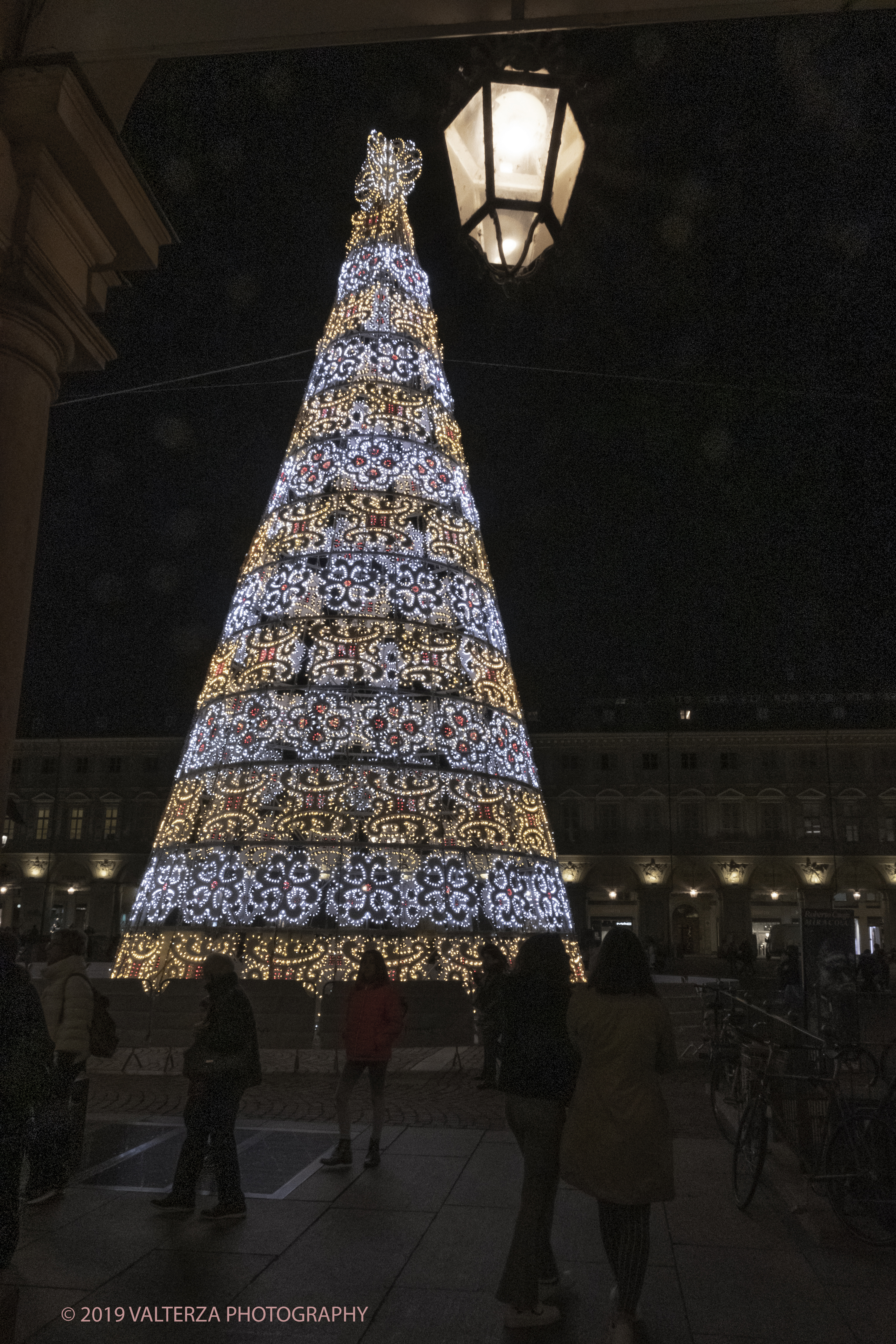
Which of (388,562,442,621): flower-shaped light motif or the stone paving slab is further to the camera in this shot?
(388,562,442,621): flower-shaped light motif

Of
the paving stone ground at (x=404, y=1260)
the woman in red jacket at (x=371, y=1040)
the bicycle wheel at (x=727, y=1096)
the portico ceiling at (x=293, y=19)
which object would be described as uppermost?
the portico ceiling at (x=293, y=19)

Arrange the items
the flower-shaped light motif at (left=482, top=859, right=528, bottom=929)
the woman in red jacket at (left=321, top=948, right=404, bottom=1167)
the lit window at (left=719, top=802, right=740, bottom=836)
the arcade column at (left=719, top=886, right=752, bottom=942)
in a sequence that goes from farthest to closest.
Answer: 1. the lit window at (left=719, top=802, right=740, bottom=836)
2. the arcade column at (left=719, top=886, right=752, bottom=942)
3. the flower-shaped light motif at (left=482, top=859, right=528, bottom=929)
4. the woman in red jacket at (left=321, top=948, right=404, bottom=1167)

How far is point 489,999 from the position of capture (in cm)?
1006

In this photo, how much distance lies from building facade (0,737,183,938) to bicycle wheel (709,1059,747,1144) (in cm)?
4810

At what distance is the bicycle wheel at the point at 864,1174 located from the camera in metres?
5.66

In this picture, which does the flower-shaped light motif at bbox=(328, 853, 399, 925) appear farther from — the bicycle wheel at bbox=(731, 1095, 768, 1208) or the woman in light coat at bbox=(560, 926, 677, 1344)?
the woman in light coat at bbox=(560, 926, 677, 1344)

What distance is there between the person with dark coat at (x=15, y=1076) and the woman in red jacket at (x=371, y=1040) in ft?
8.69

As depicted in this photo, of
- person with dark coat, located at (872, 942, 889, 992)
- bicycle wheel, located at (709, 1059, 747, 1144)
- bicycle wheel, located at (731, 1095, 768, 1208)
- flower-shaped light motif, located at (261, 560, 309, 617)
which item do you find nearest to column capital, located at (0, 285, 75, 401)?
bicycle wheel, located at (731, 1095, 768, 1208)

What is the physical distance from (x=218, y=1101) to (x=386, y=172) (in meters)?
13.8

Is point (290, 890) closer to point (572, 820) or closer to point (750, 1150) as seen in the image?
point (750, 1150)

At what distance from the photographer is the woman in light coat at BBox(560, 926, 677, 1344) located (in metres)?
4.08

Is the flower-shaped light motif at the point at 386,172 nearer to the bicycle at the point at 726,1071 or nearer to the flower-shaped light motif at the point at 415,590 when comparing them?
the flower-shaped light motif at the point at 415,590

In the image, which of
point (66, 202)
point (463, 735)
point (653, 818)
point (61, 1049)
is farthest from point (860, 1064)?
point (653, 818)

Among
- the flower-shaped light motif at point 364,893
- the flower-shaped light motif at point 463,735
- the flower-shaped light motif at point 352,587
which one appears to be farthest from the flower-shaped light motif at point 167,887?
the flower-shaped light motif at point 352,587
